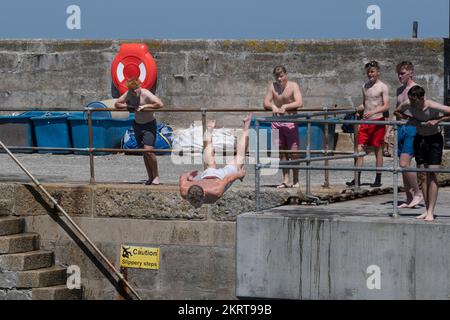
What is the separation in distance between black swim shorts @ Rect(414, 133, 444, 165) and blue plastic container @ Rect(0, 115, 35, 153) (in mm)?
9230

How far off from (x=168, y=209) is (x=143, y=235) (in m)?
0.42

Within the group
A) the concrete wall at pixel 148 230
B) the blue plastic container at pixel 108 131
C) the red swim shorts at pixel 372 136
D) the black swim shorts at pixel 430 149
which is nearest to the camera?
the black swim shorts at pixel 430 149

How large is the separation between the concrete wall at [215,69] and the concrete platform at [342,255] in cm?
759

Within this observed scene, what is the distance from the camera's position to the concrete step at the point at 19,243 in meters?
14.0

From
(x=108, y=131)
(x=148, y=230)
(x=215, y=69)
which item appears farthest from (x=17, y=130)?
(x=148, y=230)

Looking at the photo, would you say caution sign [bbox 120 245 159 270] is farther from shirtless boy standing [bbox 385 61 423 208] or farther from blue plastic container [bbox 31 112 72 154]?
blue plastic container [bbox 31 112 72 154]

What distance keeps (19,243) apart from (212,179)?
2.38m

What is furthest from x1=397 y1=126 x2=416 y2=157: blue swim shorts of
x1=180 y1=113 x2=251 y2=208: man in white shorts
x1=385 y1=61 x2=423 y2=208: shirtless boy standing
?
x1=180 y1=113 x2=251 y2=208: man in white shorts

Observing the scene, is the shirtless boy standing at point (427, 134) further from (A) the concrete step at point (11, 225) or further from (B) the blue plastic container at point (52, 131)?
(B) the blue plastic container at point (52, 131)

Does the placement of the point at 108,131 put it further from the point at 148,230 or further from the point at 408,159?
the point at 408,159

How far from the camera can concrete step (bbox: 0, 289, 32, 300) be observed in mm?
13867

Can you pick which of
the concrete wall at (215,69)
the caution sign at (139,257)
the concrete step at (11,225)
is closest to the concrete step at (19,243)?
the concrete step at (11,225)

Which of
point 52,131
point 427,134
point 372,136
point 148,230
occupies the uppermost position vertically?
point 427,134

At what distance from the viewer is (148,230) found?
46.4 feet
